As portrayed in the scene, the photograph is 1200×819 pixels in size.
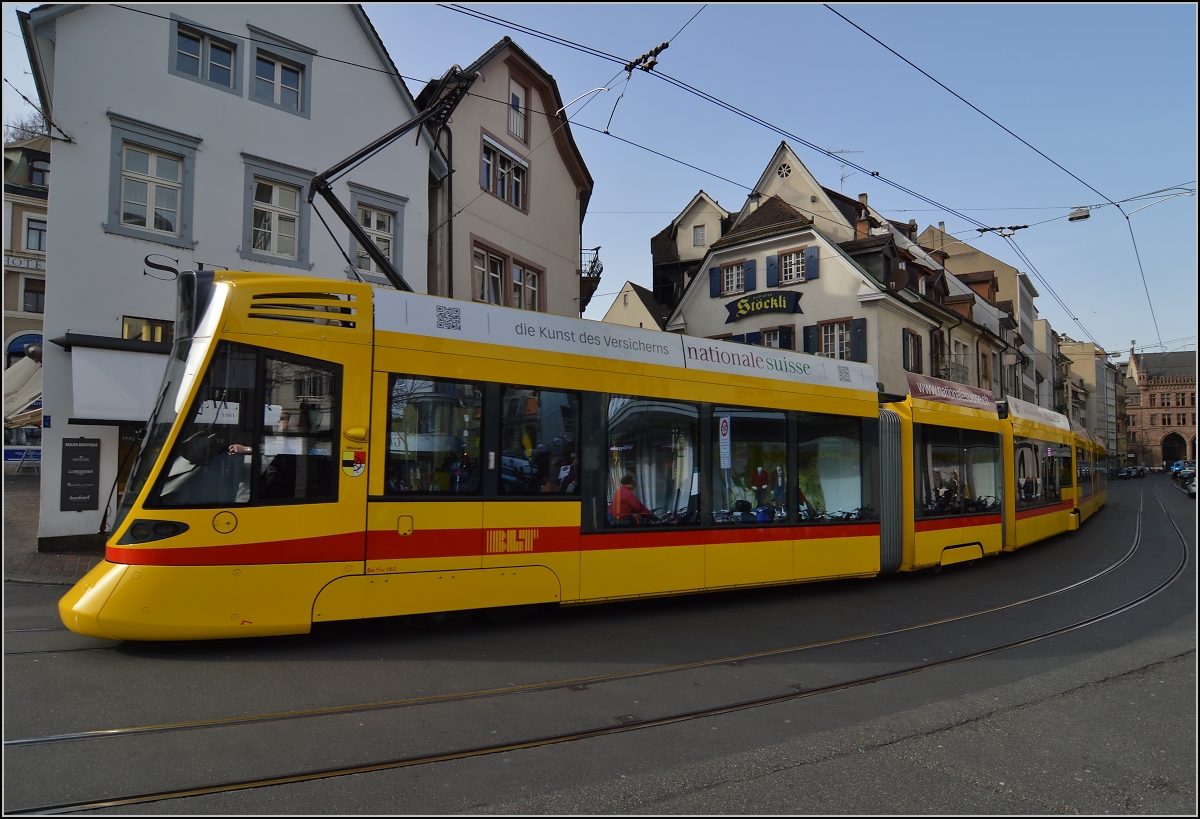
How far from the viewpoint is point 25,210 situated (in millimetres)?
36000

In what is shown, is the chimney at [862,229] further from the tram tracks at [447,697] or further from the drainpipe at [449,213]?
the tram tracks at [447,697]

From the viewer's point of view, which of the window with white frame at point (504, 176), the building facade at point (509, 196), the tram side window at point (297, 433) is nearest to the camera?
the tram side window at point (297, 433)

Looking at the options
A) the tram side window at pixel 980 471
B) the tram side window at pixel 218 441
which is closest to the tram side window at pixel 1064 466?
the tram side window at pixel 980 471

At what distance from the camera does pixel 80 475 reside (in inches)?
478

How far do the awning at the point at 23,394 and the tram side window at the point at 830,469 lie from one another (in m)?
24.5

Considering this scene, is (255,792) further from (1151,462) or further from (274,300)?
(1151,462)

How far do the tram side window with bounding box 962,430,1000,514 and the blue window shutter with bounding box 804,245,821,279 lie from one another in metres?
16.4

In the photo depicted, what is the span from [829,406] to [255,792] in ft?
28.1

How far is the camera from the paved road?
153 inches

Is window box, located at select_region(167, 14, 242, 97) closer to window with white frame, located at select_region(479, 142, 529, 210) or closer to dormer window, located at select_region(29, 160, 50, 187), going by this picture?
window with white frame, located at select_region(479, 142, 529, 210)

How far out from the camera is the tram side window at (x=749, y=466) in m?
8.99

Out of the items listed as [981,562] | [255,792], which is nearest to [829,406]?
[981,562]

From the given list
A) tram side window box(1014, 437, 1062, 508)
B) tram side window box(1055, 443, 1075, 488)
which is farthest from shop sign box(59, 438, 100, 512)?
tram side window box(1055, 443, 1075, 488)

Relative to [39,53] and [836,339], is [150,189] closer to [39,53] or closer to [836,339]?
[39,53]
